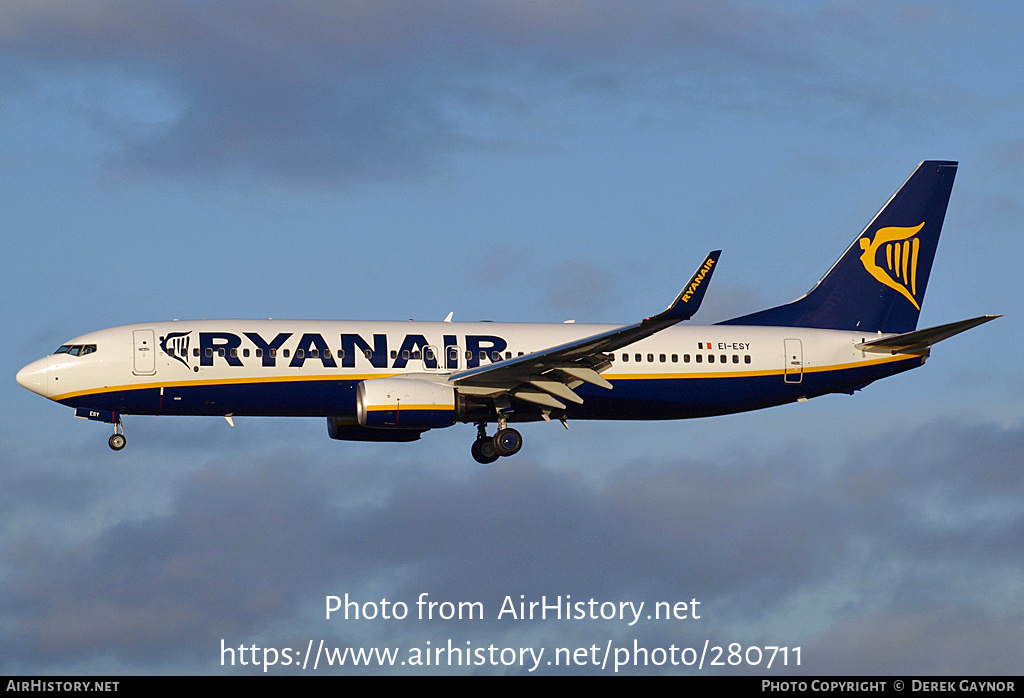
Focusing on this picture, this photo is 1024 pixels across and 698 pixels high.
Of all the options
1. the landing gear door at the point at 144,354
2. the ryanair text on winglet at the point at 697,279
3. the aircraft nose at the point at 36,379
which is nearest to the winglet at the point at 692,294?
the ryanair text on winglet at the point at 697,279

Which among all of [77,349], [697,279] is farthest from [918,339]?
[77,349]

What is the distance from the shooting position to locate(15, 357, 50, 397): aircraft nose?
158ft

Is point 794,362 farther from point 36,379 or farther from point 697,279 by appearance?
point 36,379

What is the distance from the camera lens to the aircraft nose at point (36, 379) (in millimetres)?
48062

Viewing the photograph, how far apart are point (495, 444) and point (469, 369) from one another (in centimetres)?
283

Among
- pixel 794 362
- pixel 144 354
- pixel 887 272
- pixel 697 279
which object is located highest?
pixel 887 272

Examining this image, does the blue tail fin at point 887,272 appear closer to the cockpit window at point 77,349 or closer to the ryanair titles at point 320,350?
the ryanair titles at point 320,350

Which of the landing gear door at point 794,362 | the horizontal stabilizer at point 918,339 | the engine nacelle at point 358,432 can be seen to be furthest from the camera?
the landing gear door at point 794,362

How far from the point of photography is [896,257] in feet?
193

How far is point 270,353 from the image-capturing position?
158ft

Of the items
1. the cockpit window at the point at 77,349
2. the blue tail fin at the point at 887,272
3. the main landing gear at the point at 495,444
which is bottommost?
the main landing gear at the point at 495,444

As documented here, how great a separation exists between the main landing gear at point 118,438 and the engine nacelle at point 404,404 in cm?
832

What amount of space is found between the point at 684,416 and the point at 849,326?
340 inches

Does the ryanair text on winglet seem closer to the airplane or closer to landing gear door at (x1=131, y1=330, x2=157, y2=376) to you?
the airplane
